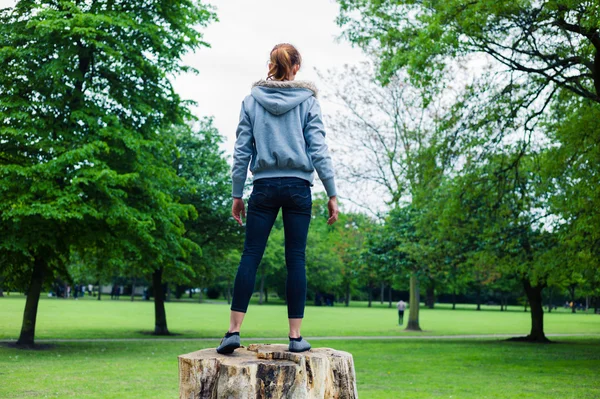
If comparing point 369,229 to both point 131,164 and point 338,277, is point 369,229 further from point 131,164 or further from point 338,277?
point 338,277

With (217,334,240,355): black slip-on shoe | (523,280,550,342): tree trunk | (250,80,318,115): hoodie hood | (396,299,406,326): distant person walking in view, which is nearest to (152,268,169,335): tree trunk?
(523,280,550,342): tree trunk

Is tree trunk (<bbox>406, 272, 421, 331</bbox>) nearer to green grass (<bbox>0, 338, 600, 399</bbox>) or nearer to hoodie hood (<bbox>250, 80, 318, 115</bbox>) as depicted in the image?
green grass (<bbox>0, 338, 600, 399</bbox>)

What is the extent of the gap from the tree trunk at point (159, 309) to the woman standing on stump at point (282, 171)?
2455 cm

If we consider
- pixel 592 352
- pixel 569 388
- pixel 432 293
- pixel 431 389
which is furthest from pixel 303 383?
pixel 432 293

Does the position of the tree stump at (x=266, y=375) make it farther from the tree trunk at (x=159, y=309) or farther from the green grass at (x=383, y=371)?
the tree trunk at (x=159, y=309)

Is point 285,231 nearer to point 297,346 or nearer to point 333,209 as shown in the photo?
point 333,209

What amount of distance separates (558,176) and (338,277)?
6500 centimetres

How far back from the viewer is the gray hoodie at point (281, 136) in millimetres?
5555

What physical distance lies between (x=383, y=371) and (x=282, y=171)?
1233cm

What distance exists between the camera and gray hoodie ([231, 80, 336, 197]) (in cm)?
555

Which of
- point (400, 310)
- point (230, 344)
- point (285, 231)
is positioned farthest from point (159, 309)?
point (285, 231)

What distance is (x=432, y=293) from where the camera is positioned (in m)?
92.6

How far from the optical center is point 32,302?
21438 millimetres

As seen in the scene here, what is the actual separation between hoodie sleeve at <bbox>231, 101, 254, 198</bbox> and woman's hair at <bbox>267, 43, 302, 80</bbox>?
399 millimetres
